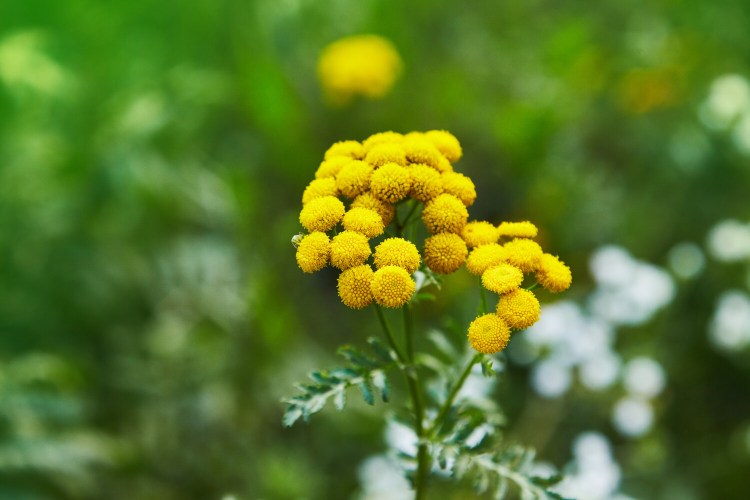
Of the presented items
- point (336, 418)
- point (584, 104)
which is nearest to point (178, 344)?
point (336, 418)

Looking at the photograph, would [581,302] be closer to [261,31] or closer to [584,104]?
[584,104]

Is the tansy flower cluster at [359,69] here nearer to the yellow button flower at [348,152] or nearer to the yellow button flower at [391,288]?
the yellow button flower at [348,152]

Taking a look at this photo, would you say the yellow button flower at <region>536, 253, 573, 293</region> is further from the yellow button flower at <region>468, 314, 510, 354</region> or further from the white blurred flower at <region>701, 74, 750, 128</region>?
the white blurred flower at <region>701, 74, 750, 128</region>

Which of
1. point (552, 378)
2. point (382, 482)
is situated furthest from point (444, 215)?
point (552, 378)

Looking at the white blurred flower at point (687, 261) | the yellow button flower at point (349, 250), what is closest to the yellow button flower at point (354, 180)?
the yellow button flower at point (349, 250)

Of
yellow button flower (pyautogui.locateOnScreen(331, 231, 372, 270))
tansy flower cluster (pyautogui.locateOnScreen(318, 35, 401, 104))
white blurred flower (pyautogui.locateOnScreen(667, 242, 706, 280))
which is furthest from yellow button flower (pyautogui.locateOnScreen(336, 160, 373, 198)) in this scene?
tansy flower cluster (pyautogui.locateOnScreen(318, 35, 401, 104))

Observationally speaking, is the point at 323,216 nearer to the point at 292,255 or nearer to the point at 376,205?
the point at 376,205

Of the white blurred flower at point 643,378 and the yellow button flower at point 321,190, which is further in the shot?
the white blurred flower at point 643,378
